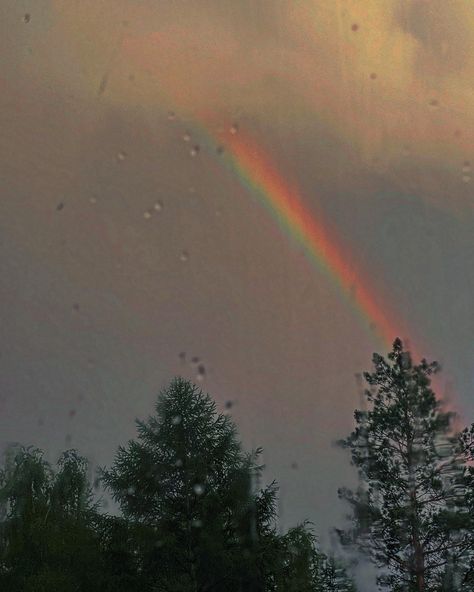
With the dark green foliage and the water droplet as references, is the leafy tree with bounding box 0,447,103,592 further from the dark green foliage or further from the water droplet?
the water droplet

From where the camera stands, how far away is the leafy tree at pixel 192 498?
24391 millimetres

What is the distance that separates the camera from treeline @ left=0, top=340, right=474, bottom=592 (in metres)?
24.8

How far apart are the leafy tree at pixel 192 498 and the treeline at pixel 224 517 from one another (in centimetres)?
3

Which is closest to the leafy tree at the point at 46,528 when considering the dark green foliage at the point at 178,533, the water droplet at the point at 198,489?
the dark green foliage at the point at 178,533

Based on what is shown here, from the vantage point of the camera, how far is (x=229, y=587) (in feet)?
80.3

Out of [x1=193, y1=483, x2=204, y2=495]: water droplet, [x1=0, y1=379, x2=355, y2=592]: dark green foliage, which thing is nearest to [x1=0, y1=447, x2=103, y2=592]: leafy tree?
[x1=0, y1=379, x2=355, y2=592]: dark green foliage

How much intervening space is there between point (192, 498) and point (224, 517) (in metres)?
1.04

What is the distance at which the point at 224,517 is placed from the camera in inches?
993

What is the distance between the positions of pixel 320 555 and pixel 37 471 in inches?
413

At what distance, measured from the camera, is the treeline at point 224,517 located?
24.8 metres

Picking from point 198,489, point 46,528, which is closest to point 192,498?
point 198,489

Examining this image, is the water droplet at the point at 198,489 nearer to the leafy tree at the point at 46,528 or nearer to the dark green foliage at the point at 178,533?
the dark green foliage at the point at 178,533

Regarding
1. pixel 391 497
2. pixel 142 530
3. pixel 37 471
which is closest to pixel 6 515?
pixel 37 471

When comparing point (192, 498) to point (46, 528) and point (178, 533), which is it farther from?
point (46, 528)
